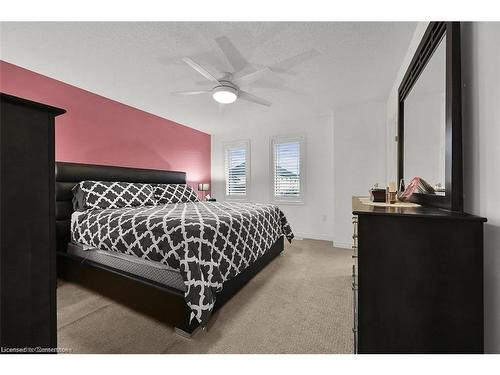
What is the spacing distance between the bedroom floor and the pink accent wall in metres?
1.72

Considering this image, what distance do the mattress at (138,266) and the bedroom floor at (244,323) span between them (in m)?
0.31

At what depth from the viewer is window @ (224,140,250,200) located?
500 centimetres

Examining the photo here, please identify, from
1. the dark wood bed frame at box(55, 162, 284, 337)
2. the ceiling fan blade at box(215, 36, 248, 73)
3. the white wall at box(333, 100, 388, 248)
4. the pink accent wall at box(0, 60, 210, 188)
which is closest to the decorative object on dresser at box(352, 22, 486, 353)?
the dark wood bed frame at box(55, 162, 284, 337)

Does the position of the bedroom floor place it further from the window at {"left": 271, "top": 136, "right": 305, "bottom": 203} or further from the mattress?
the window at {"left": 271, "top": 136, "right": 305, "bottom": 203}

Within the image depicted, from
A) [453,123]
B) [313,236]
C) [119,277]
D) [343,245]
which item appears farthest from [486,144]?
[313,236]

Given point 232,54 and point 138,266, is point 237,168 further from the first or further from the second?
point 138,266

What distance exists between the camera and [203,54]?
6.92 ft

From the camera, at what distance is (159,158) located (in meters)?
3.97

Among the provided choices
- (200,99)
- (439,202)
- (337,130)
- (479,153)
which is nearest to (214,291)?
(439,202)

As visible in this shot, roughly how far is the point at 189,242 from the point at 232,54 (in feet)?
5.89

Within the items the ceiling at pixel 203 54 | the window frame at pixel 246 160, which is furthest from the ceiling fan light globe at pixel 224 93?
the window frame at pixel 246 160

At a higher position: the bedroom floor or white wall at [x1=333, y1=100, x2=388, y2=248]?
white wall at [x1=333, y1=100, x2=388, y2=248]

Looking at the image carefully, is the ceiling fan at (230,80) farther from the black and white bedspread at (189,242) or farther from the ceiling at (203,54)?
the black and white bedspread at (189,242)
